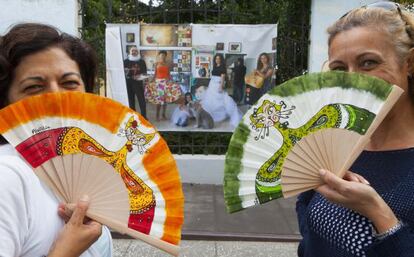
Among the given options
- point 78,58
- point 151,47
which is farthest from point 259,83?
point 78,58

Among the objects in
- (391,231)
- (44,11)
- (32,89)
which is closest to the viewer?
(391,231)

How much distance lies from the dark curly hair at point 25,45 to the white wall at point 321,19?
5.00 metres

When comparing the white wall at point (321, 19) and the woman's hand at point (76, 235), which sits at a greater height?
the white wall at point (321, 19)

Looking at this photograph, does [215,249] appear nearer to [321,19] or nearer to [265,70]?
[265,70]

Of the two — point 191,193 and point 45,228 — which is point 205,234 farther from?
point 45,228

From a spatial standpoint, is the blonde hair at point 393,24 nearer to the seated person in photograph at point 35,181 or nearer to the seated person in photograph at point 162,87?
the seated person in photograph at point 35,181

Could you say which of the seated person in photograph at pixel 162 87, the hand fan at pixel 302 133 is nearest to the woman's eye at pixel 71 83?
the hand fan at pixel 302 133

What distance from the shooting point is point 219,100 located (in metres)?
6.18

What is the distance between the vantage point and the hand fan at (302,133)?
49.6 inches

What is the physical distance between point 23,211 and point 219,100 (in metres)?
5.18

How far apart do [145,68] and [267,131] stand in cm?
487

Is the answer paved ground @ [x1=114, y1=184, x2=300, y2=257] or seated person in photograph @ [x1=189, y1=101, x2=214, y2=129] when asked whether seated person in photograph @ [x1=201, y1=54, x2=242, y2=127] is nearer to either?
seated person in photograph @ [x1=189, y1=101, x2=214, y2=129]

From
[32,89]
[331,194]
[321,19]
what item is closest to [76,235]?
[32,89]

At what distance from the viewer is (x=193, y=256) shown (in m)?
4.29
